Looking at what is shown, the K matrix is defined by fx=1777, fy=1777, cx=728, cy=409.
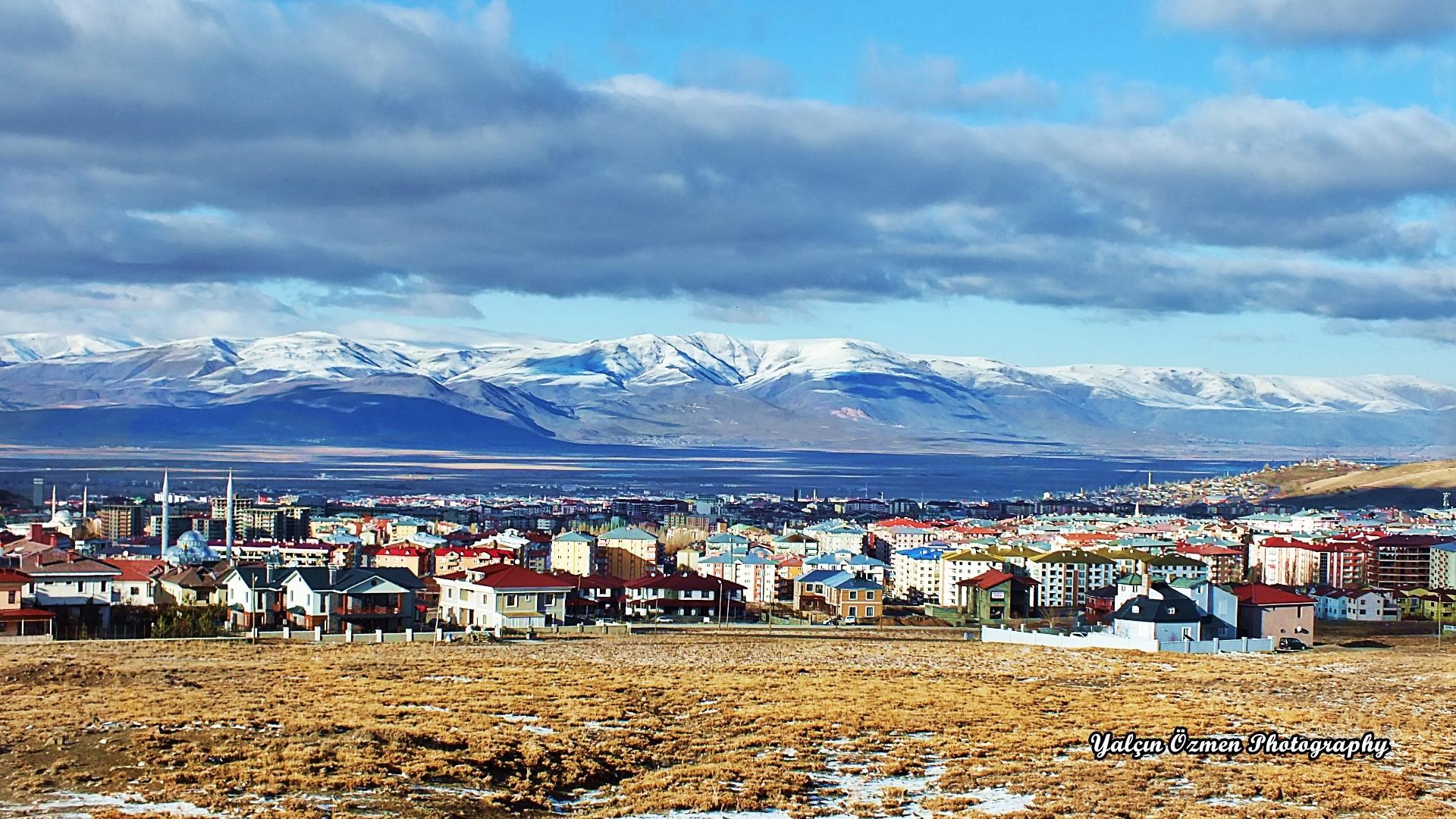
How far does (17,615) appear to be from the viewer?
43.2m

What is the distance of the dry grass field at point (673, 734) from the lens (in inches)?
776

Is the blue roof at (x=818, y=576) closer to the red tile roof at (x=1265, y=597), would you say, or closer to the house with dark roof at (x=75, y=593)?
the red tile roof at (x=1265, y=597)

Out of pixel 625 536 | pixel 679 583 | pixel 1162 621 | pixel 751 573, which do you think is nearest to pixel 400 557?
pixel 625 536

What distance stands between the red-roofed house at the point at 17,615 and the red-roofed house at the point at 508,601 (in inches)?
418

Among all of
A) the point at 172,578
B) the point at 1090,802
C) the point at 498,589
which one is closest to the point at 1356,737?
Result: the point at 1090,802

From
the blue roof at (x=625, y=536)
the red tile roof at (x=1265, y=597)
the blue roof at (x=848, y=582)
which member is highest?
the red tile roof at (x=1265, y=597)

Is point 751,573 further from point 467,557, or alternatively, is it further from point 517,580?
point 517,580

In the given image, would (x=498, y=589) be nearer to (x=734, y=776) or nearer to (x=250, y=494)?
(x=734, y=776)

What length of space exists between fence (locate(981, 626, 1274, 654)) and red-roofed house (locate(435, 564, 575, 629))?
40.3 feet

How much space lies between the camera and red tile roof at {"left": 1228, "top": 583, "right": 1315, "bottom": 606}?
46.1 metres

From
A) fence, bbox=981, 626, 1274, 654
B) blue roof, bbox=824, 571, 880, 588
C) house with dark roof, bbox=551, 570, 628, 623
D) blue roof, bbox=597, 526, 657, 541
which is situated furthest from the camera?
blue roof, bbox=597, 526, 657, 541

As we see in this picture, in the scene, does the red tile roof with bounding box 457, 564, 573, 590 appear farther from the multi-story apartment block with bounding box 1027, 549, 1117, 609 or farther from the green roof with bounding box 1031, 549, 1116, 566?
the green roof with bounding box 1031, 549, 1116, 566

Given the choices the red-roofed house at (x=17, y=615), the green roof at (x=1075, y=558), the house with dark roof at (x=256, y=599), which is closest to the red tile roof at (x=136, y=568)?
the house with dark roof at (x=256, y=599)

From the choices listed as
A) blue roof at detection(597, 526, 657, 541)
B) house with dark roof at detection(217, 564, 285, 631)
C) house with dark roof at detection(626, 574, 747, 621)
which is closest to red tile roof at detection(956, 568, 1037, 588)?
house with dark roof at detection(626, 574, 747, 621)
